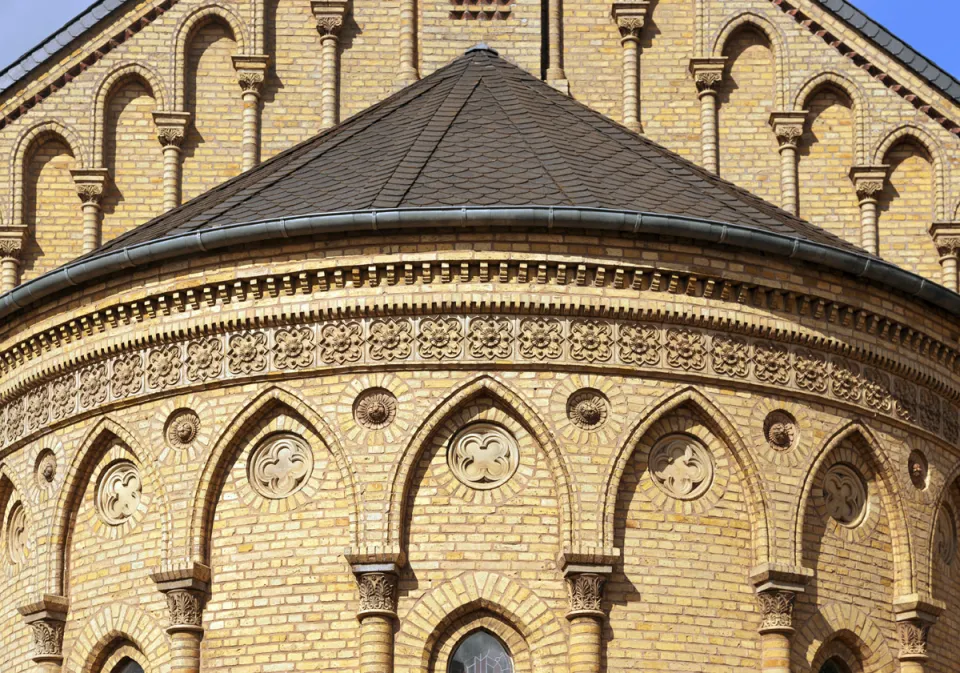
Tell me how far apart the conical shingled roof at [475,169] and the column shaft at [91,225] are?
3430 millimetres

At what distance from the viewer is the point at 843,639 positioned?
973 inches

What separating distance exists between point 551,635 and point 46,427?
622 cm

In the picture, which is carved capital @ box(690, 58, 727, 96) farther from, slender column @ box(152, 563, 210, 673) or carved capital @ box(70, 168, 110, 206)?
slender column @ box(152, 563, 210, 673)

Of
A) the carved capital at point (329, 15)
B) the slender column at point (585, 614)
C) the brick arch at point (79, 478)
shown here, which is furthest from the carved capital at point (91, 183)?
the slender column at point (585, 614)

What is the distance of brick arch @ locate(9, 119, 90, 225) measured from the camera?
102ft

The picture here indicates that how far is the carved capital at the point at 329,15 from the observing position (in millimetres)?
31500

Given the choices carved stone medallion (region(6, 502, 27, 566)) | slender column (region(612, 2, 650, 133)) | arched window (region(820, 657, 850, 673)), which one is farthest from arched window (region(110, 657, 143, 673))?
slender column (region(612, 2, 650, 133))

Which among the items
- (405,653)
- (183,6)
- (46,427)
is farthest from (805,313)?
(183,6)

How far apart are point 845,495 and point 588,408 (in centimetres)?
308

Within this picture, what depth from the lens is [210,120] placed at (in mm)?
31359

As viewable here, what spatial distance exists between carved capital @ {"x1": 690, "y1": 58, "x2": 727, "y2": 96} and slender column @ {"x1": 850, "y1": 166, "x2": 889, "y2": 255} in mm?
2095

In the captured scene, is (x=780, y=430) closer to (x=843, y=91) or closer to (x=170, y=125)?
(x=843, y=91)

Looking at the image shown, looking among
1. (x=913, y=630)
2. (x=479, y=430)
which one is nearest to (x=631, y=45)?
(x=479, y=430)

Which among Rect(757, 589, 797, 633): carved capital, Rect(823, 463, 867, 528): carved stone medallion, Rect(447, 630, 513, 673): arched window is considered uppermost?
Rect(823, 463, 867, 528): carved stone medallion
